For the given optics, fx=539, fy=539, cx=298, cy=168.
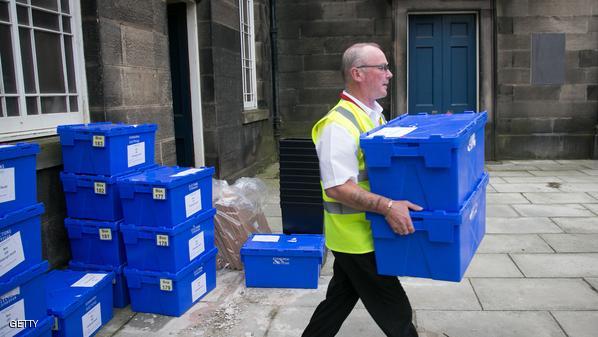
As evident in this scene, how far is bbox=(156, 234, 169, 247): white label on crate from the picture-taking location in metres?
3.95

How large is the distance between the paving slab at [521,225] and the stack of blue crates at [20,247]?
4.75 m

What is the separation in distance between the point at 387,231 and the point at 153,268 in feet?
7.15

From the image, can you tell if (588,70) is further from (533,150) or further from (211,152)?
(211,152)

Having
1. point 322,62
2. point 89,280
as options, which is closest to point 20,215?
point 89,280

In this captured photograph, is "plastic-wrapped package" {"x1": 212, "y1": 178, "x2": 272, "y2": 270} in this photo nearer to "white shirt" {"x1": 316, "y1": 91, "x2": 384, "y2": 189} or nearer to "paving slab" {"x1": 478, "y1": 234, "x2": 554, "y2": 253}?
"paving slab" {"x1": 478, "y1": 234, "x2": 554, "y2": 253}

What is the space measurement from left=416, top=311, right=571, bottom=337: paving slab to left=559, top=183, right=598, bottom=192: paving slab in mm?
4939

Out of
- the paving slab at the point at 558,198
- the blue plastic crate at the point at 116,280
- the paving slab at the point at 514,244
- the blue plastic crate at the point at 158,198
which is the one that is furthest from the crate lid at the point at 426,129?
the paving slab at the point at 558,198

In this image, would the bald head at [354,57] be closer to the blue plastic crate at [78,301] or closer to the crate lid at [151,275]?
the crate lid at [151,275]

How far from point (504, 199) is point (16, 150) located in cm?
654

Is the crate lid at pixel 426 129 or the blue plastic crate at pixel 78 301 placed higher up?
the crate lid at pixel 426 129

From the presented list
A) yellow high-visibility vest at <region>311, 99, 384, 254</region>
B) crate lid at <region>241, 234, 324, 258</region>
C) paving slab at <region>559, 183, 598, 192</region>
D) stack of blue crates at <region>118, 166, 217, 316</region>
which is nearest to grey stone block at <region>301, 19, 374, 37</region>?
paving slab at <region>559, 183, 598, 192</region>

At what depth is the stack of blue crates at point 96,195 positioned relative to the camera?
13.4 feet

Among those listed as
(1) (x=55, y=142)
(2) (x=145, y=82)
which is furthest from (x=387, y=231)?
(2) (x=145, y=82)

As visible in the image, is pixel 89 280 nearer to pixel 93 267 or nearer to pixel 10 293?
pixel 93 267
